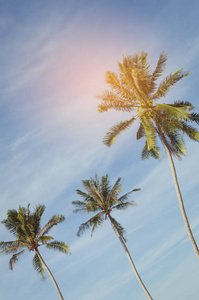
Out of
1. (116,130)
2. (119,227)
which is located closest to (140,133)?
(116,130)

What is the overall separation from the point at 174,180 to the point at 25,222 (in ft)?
44.6

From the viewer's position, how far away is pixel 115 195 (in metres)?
26.5

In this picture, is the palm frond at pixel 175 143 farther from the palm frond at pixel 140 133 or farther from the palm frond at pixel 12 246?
the palm frond at pixel 12 246

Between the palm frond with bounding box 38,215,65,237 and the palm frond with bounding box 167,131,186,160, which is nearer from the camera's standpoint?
the palm frond with bounding box 167,131,186,160

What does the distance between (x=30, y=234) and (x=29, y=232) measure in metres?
0.20

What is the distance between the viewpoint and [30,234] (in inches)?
961

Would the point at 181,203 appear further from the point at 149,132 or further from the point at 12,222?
the point at 12,222

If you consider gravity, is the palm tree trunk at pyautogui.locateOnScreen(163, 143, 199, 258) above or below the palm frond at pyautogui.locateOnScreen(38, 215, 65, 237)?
below

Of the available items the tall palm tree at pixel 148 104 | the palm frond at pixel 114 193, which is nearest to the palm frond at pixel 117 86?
the tall palm tree at pixel 148 104

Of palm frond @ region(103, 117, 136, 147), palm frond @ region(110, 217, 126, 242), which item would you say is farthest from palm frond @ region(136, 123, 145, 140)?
palm frond @ region(110, 217, 126, 242)

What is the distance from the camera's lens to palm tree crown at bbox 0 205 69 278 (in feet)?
77.7

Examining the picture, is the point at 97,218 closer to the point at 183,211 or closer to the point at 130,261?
the point at 130,261

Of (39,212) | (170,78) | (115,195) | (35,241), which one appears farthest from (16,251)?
(170,78)

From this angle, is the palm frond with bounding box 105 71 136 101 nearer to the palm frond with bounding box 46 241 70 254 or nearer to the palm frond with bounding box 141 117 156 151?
the palm frond with bounding box 141 117 156 151
